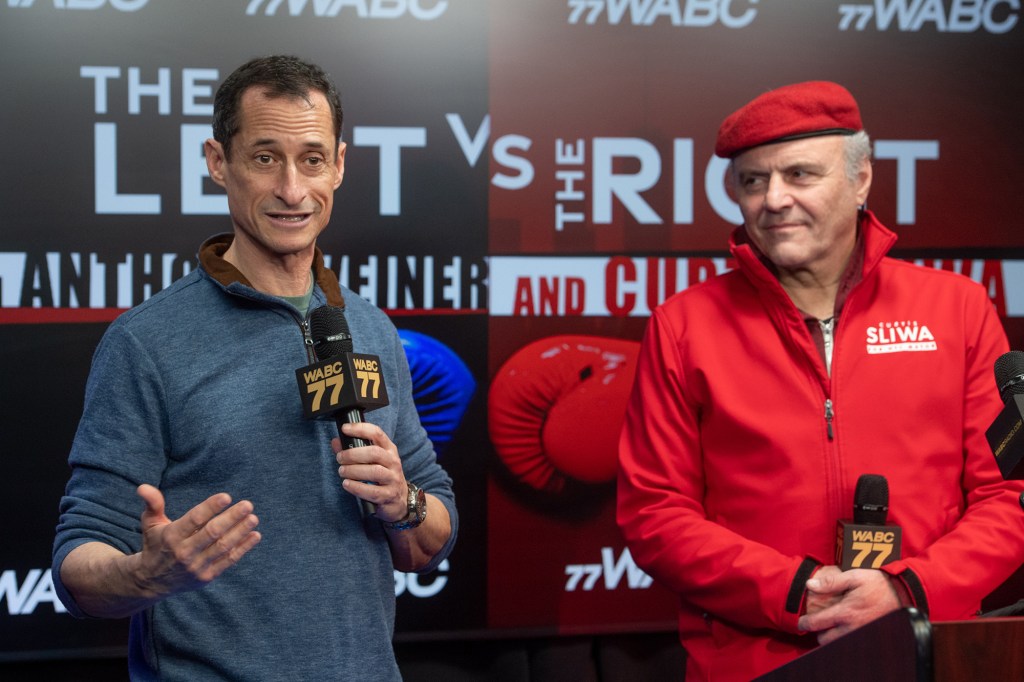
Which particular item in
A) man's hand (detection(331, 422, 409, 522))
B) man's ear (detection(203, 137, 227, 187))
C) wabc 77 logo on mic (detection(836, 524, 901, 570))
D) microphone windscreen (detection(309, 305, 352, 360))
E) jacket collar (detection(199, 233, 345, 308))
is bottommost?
wabc 77 logo on mic (detection(836, 524, 901, 570))

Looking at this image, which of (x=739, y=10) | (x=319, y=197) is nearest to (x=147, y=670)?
(x=319, y=197)

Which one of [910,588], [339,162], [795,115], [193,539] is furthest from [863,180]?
[193,539]

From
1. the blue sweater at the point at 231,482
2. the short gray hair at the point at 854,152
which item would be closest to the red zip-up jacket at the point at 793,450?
the short gray hair at the point at 854,152

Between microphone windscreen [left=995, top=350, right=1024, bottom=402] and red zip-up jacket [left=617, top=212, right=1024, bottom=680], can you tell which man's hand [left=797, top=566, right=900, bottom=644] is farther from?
microphone windscreen [left=995, top=350, right=1024, bottom=402]

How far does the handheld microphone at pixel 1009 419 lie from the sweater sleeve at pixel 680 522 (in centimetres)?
49

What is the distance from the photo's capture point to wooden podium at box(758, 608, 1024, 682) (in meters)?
0.89

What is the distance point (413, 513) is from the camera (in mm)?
1591

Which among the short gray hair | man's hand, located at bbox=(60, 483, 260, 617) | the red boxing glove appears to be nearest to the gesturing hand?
man's hand, located at bbox=(60, 483, 260, 617)

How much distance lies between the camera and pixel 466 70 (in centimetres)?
256

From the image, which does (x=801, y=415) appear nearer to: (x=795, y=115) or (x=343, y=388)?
(x=795, y=115)

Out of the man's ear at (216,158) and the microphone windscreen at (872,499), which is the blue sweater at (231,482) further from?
the microphone windscreen at (872,499)

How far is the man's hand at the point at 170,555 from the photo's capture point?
1.24 m

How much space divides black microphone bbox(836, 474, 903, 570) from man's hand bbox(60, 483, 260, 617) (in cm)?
94

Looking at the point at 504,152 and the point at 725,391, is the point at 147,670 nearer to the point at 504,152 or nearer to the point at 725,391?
the point at 725,391
